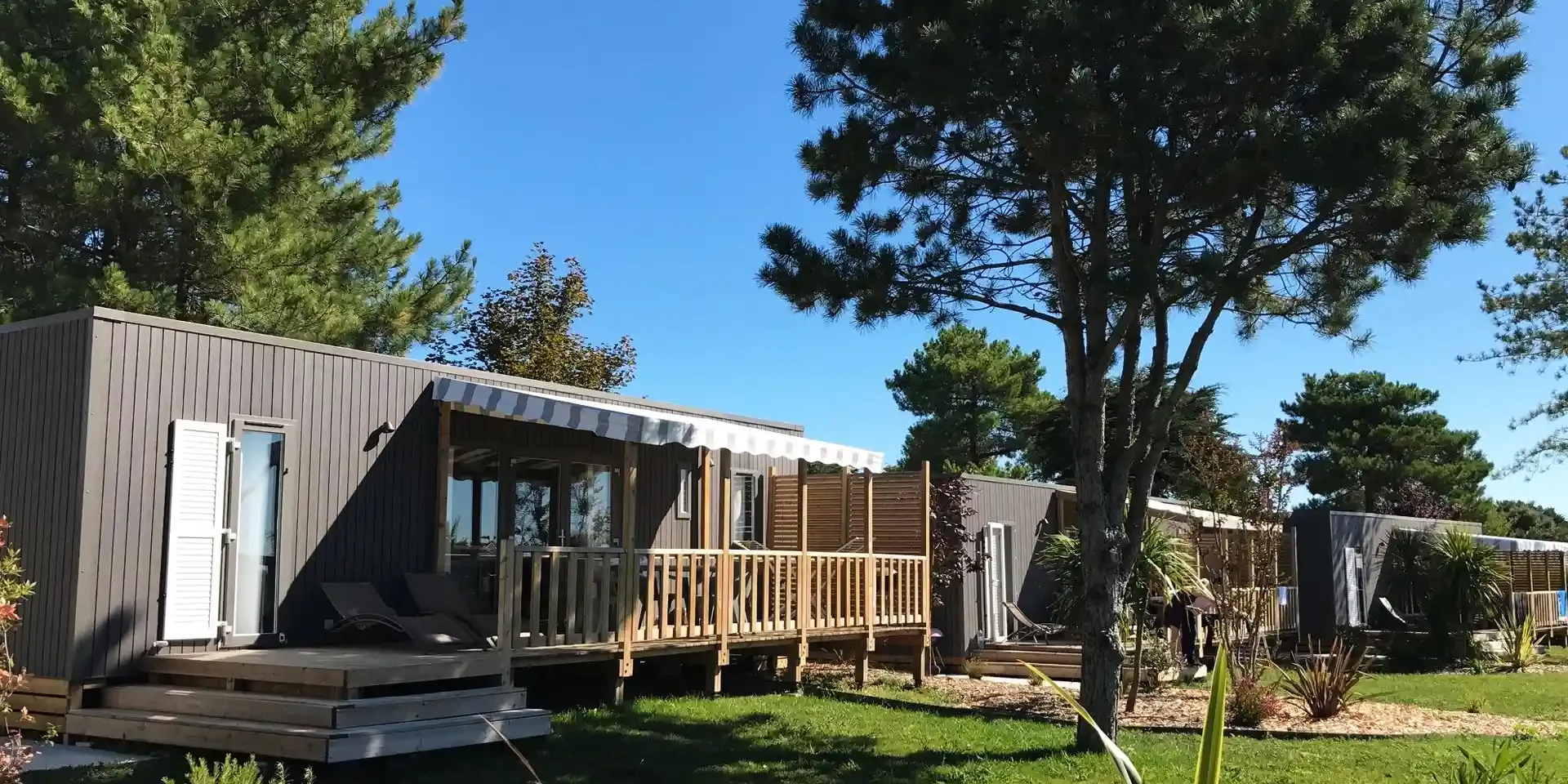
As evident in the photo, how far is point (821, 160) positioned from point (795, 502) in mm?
6563

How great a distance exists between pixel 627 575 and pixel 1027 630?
828 cm

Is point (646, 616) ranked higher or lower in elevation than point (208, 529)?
lower

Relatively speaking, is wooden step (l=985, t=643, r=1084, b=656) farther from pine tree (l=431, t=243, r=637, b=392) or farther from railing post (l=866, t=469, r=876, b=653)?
pine tree (l=431, t=243, r=637, b=392)

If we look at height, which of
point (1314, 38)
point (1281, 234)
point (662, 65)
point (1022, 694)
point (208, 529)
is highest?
point (662, 65)

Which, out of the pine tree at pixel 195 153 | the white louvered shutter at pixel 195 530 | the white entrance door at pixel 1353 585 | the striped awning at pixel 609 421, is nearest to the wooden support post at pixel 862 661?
the striped awning at pixel 609 421

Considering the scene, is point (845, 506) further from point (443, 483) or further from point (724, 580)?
point (443, 483)

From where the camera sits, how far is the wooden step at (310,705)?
24.5 ft

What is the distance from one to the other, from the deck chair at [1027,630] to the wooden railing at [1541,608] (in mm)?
9108

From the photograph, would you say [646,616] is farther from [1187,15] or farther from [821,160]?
[1187,15]

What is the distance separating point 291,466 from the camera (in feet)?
31.6

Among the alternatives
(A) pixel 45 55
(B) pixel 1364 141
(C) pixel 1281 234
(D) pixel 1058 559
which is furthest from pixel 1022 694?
(A) pixel 45 55

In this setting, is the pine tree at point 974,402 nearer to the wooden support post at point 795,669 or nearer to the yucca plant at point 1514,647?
the yucca plant at point 1514,647

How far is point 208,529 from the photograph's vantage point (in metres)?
9.06

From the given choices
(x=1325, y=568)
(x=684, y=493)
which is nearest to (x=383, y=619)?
(x=684, y=493)
